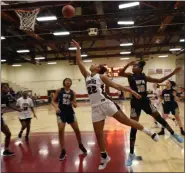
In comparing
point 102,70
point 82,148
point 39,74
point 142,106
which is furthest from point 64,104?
point 39,74

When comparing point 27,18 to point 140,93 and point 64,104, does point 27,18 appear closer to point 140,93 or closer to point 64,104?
point 64,104

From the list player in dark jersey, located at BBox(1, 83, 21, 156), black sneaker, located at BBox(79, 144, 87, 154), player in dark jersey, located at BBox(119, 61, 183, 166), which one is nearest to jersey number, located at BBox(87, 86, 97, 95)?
player in dark jersey, located at BBox(119, 61, 183, 166)

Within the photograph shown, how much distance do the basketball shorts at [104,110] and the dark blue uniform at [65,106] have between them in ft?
11.7

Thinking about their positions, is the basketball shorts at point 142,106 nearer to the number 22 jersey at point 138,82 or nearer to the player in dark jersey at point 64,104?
the number 22 jersey at point 138,82

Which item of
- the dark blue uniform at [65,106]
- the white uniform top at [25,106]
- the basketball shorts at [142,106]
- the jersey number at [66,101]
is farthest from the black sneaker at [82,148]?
the basketball shorts at [142,106]

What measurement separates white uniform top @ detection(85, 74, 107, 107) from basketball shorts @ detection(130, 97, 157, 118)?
1.44 ft

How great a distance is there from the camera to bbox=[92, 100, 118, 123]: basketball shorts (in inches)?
134

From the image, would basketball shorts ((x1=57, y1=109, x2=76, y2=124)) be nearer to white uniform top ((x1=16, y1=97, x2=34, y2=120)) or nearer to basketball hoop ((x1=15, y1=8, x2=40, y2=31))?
basketball hoop ((x1=15, y1=8, x2=40, y2=31))

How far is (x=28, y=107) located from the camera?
9938mm

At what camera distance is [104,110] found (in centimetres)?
345

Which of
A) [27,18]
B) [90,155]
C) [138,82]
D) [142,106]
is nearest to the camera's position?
[138,82]

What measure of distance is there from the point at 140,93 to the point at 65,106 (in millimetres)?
3960

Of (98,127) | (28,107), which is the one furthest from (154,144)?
(98,127)

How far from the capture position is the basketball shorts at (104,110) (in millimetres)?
3396
